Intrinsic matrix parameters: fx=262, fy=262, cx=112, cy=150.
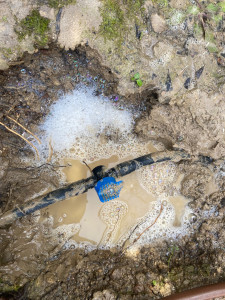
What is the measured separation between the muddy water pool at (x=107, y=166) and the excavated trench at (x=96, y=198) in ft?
0.04

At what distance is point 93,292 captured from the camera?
107 inches

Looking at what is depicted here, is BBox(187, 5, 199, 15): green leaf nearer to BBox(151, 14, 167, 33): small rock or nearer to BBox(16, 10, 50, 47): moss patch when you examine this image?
BBox(151, 14, 167, 33): small rock

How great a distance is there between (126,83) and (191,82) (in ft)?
2.20

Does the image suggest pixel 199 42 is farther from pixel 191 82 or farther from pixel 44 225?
pixel 44 225

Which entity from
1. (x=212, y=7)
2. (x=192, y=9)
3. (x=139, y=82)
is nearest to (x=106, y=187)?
(x=139, y=82)

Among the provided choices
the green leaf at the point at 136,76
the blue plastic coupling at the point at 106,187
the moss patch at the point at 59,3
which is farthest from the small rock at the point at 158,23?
the blue plastic coupling at the point at 106,187

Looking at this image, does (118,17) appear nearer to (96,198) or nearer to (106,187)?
(106,187)

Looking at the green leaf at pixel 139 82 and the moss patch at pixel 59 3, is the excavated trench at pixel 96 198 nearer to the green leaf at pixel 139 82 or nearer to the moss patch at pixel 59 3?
the green leaf at pixel 139 82

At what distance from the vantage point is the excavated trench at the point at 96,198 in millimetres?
2871

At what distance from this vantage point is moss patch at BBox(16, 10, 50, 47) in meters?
2.41

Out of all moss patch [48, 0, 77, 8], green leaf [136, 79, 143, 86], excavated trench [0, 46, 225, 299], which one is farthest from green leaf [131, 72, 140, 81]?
moss patch [48, 0, 77, 8]

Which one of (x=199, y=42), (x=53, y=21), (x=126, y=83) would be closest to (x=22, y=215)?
(x=126, y=83)

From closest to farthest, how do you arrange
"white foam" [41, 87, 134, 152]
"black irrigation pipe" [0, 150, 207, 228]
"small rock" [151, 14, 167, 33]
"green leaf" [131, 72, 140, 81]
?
"small rock" [151, 14, 167, 33] → "green leaf" [131, 72, 140, 81] → "black irrigation pipe" [0, 150, 207, 228] → "white foam" [41, 87, 134, 152]

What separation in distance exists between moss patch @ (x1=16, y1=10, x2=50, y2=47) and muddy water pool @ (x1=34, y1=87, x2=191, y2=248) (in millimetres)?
813
